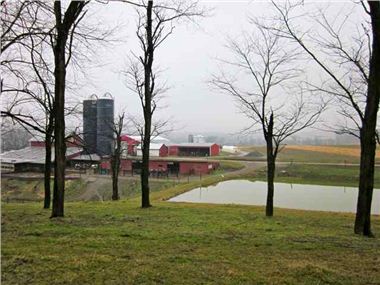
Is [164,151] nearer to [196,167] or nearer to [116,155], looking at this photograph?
[196,167]

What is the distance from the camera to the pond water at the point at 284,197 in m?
25.4

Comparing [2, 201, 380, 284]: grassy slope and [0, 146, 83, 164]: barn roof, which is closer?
[2, 201, 380, 284]: grassy slope

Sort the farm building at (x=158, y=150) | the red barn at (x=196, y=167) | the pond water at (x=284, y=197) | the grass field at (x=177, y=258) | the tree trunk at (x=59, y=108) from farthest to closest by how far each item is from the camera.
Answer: the farm building at (x=158, y=150)
the red barn at (x=196, y=167)
the pond water at (x=284, y=197)
the tree trunk at (x=59, y=108)
the grass field at (x=177, y=258)

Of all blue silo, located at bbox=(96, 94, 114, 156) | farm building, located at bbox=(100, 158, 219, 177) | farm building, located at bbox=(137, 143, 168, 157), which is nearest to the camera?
blue silo, located at bbox=(96, 94, 114, 156)

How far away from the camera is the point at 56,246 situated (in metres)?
6.26

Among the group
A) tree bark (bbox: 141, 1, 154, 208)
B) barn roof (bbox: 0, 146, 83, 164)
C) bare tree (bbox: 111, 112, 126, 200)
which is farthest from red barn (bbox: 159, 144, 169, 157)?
tree bark (bbox: 141, 1, 154, 208)

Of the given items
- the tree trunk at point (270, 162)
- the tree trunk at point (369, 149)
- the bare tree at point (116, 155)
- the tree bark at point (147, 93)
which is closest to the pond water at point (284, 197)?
the bare tree at point (116, 155)

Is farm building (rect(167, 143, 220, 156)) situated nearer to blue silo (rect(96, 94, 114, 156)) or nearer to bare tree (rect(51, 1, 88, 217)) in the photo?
blue silo (rect(96, 94, 114, 156))

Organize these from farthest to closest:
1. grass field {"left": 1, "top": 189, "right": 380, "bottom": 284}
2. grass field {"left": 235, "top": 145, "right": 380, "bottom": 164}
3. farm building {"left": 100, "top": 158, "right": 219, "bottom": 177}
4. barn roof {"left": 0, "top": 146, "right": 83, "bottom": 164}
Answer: grass field {"left": 235, "top": 145, "right": 380, "bottom": 164}
farm building {"left": 100, "top": 158, "right": 219, "bottom": 177}
barn roof {"left": 0, "top": 146, "right": 83, "bottom": 164}
grass field {"left": 1, "top": 189, "right": 380, "bottom": 284}

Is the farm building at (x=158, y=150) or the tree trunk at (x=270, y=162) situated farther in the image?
the farm building at (x=158, y=150)

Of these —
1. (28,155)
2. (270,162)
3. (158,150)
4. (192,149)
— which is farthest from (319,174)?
(28,155)

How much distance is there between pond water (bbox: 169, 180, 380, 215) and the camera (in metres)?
25.4

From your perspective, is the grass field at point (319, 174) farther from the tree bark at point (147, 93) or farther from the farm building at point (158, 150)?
the tree bark at point (147, 93)

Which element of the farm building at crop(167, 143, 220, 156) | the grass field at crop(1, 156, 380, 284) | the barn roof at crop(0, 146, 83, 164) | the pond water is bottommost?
the pond water
